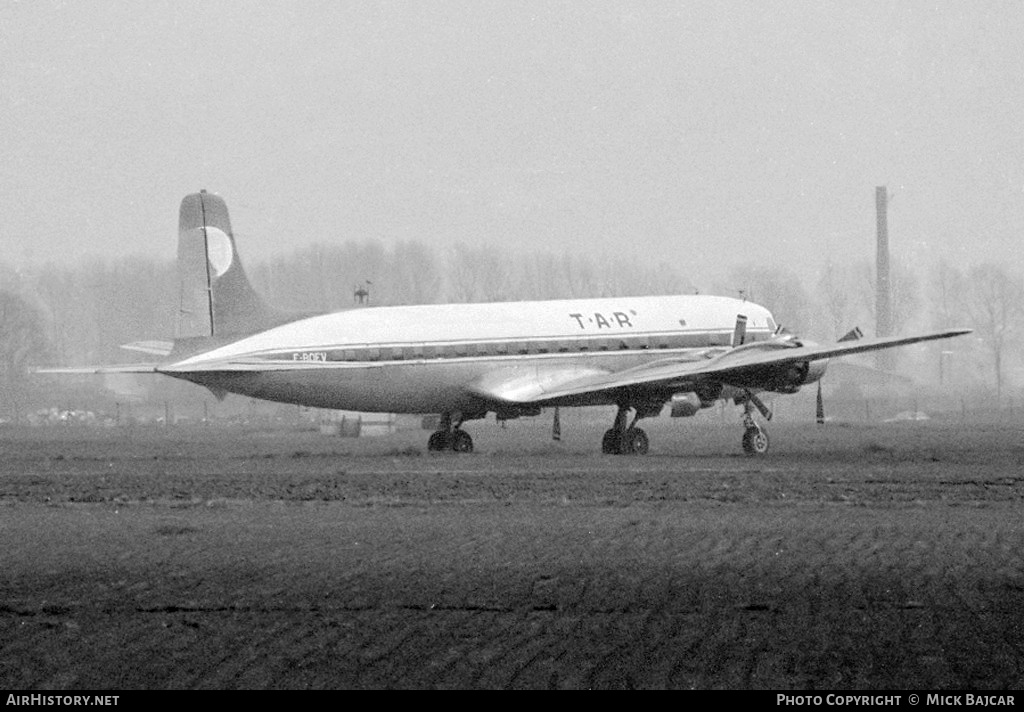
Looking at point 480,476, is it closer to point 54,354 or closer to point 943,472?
point 943,472

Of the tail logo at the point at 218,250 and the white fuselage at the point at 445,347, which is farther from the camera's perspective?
the tail logo at the point at 218,250

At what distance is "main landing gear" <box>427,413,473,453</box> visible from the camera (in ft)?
127

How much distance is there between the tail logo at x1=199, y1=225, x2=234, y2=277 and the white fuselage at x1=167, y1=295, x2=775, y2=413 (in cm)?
245

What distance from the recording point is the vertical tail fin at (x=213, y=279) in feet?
120

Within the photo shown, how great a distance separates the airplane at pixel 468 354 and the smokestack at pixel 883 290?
32.4 meters

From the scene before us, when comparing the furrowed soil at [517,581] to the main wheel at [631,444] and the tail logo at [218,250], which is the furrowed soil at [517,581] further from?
the tail logo at [218,250]

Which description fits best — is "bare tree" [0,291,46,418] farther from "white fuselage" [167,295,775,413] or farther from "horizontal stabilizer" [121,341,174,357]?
"white fuselage" [167,295,775,413]

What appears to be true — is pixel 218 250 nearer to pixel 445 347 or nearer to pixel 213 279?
pixel 213 279

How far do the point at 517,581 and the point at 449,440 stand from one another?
25.2 meters

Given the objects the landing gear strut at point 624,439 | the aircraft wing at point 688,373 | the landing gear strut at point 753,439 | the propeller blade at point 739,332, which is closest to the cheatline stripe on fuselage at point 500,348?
A: the propeller blade at point 739,332

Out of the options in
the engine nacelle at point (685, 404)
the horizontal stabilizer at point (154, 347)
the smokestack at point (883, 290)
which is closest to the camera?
the engine nacelle at point (685, 404)

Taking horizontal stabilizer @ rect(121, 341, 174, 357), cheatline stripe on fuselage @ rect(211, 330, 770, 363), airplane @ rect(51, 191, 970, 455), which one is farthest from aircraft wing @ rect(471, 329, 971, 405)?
horizontal stabilizer @ rect(121, 341, 174, 357)
